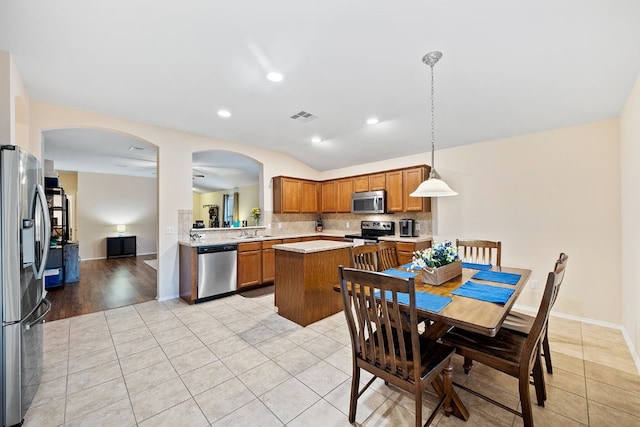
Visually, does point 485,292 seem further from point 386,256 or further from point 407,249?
point 407,249

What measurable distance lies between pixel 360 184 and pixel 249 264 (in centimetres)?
263

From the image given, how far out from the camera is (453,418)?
5.73ft

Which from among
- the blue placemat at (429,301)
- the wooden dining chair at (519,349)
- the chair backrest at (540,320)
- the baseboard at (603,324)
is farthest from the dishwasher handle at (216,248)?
the baseboard at (603,324)

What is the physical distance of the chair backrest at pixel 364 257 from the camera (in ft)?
8.05

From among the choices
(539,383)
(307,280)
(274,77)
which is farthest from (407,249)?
(274,77)

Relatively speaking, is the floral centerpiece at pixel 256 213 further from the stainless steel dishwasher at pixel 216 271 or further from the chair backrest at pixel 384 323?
the chair backrest at pixel 384 323

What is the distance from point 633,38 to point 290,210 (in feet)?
15.9

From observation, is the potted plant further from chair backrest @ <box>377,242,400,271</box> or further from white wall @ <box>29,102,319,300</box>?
white wall @ <box>29,102,319,300</box>

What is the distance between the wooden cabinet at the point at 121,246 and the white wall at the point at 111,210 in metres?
0.25

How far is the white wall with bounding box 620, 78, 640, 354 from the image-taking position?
2.37 metres

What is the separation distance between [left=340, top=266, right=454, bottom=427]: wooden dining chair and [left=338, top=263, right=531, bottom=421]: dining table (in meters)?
0.14

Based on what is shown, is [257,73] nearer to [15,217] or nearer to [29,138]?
[15,217]

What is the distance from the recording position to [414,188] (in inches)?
180

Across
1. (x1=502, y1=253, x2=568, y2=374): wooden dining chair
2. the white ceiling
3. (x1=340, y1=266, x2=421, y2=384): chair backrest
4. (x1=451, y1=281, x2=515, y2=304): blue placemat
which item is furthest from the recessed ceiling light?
(x1=502, y1=253, x2=568, y2=374): wooden dining chair
